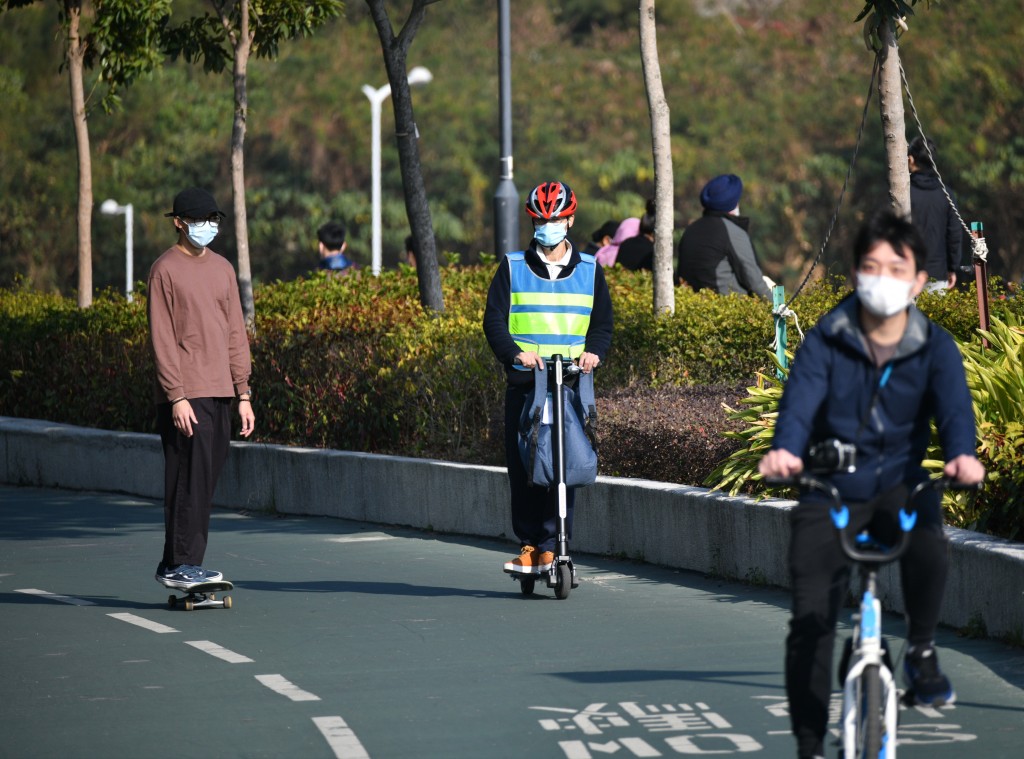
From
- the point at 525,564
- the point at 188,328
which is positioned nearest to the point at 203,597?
the point at 188,328

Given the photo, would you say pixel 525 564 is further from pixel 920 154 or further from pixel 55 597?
pixel 920 154

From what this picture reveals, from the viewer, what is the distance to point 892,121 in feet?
39.5

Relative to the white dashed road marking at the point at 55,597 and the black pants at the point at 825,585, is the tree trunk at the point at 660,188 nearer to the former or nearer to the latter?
the white dashed road marking at the point at 55,597

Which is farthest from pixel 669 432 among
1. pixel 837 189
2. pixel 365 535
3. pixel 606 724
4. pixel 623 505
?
pixel 837 189

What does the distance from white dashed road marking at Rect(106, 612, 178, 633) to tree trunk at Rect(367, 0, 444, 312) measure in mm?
6560

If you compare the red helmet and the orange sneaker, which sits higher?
the red helmet

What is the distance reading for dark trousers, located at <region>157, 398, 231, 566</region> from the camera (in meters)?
9.63

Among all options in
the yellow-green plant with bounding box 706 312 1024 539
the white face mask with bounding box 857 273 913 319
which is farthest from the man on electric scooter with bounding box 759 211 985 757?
the yellow-green plant with bounding box 706 312 1024 539

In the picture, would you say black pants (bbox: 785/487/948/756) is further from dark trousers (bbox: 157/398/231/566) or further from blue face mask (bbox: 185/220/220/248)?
blue face mask (bbox: 185/220/220/248)

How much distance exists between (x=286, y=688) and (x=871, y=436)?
9.67 feet

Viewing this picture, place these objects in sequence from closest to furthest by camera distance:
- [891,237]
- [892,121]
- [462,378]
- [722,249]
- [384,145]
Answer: [891,237] < [892,121] < [462,378] < [722,249] < [384,145]

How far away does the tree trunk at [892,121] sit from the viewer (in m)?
12.0

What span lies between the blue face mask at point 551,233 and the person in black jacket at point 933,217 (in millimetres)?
5419

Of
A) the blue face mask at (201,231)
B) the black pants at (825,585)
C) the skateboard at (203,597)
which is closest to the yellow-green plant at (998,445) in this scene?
the black pants at (825,585)
